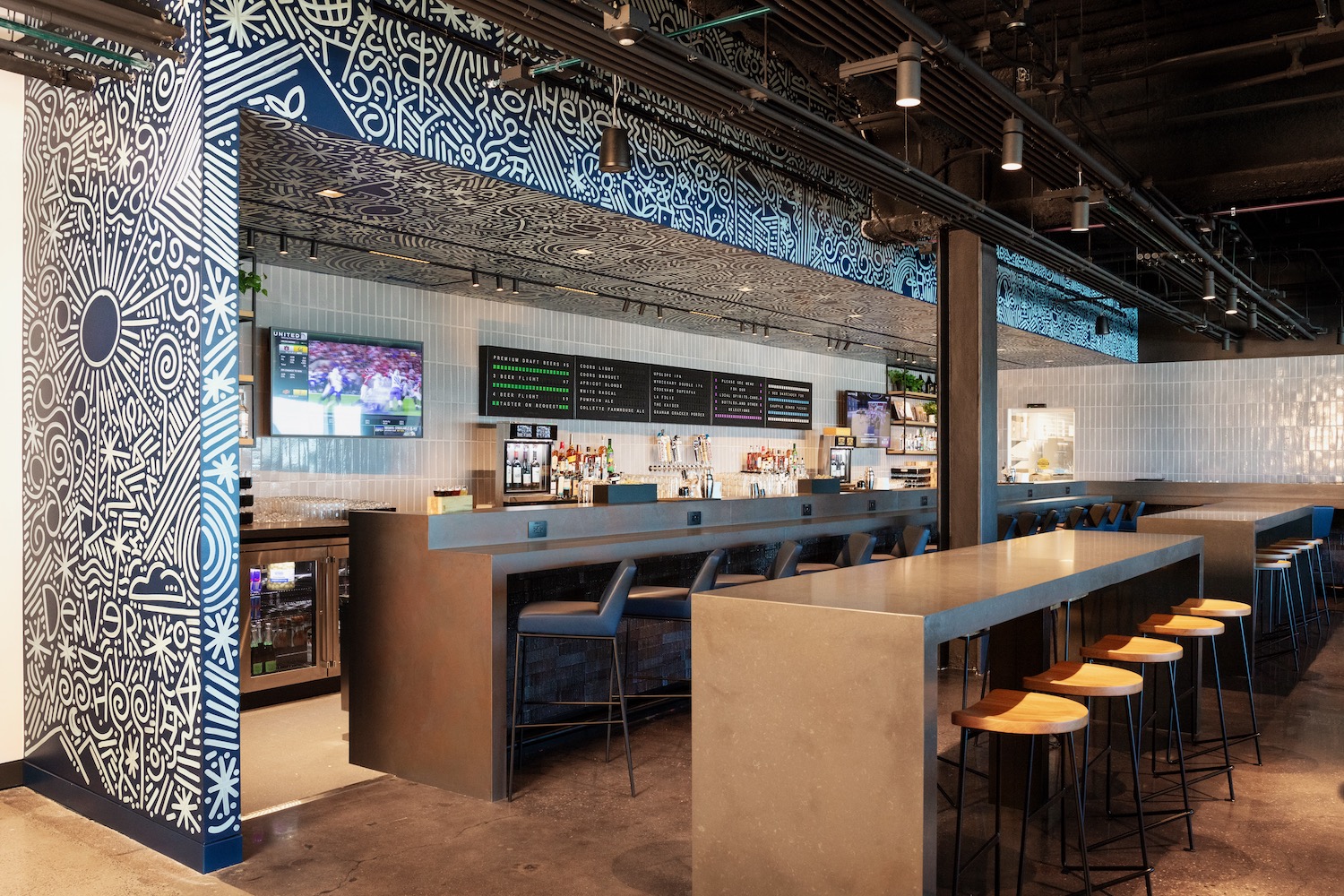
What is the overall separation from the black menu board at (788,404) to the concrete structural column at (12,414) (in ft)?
24.5

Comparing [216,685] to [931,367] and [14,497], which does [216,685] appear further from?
[931,367]

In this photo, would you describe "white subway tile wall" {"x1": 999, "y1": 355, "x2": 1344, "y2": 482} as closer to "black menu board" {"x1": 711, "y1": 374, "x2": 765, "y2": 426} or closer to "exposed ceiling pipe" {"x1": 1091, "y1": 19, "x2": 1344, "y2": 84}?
"black menu board" {"x1": 711, "y1": 374, "x2": 765, "y2": 426}

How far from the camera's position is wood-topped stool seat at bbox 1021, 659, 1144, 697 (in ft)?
10.1

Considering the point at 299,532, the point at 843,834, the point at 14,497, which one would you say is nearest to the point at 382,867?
the point at 843,834

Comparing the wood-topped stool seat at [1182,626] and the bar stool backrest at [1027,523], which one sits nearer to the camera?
the wood-topped stool seat at [1182,626]

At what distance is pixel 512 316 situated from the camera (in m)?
8.05

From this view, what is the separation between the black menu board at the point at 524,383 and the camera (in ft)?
25.6

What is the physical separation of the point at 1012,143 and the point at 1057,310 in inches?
283

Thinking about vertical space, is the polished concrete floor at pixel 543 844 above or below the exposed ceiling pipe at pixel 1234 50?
below

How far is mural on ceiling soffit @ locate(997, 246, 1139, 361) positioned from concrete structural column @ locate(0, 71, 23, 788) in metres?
6.59

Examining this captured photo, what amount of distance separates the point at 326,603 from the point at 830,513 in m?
3.36

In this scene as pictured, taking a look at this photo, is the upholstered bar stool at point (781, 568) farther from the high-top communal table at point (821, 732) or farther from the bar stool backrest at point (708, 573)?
the high-top communal table at point (821, 732)

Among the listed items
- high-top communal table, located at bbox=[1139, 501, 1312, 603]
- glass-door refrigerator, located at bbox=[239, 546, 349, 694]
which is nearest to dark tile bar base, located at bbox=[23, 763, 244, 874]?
glass-door refrigerator, located at bbox=[239, 546, 349, 694]

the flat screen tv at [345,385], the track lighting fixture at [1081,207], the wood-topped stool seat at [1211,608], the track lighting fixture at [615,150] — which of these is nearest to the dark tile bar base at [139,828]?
the flat screen tv at [345,385]
